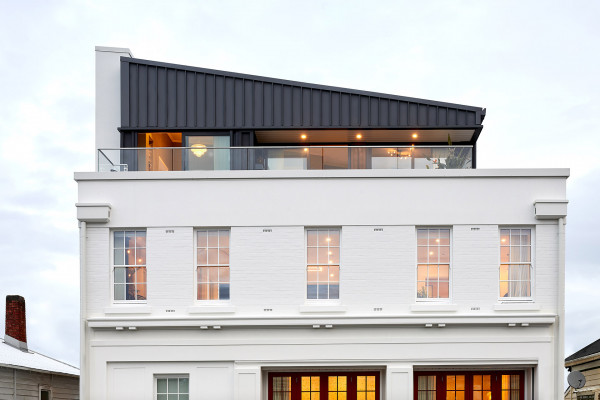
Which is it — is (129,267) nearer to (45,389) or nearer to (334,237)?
(334,237)

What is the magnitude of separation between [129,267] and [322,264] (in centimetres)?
574

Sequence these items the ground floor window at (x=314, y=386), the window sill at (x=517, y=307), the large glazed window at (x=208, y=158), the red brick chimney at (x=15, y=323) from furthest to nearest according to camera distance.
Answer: the red brick chimney at (x=15, y=323) → the large glazed window at (x=208, y=158) → the ground floor window at (x=314, y=386) → the window sill at (x=517, y=307)

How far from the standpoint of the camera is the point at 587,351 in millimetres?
26297

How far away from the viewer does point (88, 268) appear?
18125 millimetres

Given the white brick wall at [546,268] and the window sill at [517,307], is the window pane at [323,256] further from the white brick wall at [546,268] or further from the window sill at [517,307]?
the white brick wall at [546,268]

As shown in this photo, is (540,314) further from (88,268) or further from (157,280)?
(88,268)

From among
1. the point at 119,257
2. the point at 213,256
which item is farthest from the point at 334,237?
the point at 119,257

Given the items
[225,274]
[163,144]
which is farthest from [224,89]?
[225,274]

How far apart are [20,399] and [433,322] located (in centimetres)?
1626

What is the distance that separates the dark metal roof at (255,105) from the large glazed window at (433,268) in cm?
442

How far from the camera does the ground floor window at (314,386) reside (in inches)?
725

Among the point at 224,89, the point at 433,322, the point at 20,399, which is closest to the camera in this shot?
the point at 433,322

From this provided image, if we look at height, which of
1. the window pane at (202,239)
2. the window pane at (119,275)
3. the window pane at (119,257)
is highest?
the window pane at (202,239)

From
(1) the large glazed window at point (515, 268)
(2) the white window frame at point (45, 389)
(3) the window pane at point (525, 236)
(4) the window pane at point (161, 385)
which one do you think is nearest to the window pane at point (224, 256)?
(4) the window pane at point (161, 385)
